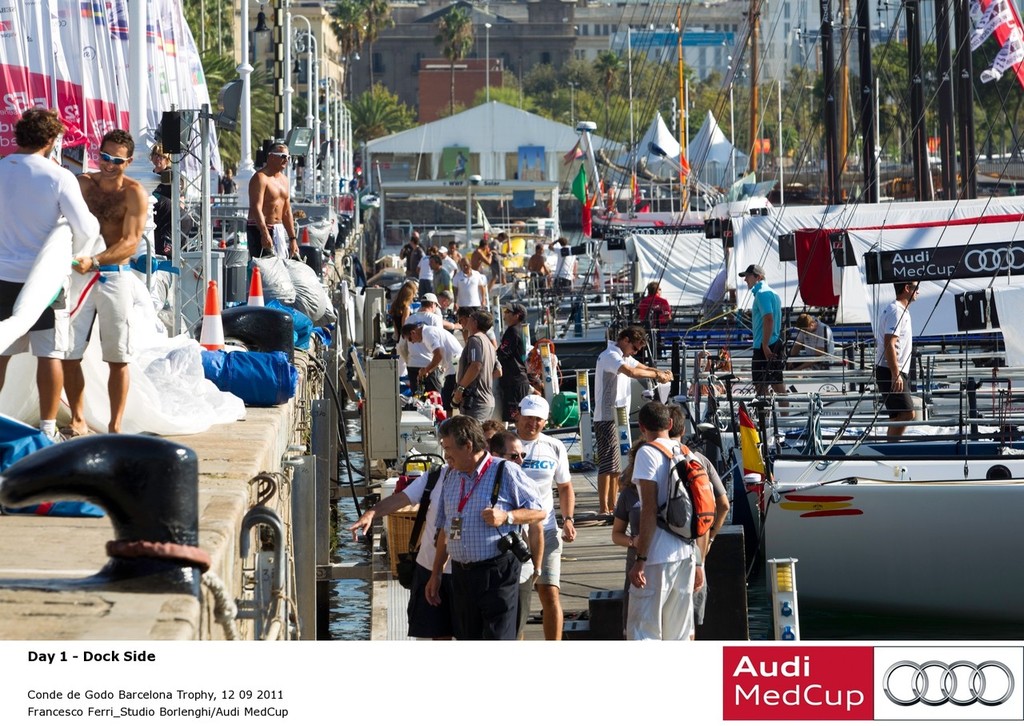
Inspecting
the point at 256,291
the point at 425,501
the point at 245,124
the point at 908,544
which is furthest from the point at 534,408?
the point at 245,124

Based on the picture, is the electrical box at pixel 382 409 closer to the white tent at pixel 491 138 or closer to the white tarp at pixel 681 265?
the white tarp at pixel 681 265

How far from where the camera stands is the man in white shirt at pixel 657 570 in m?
8.70

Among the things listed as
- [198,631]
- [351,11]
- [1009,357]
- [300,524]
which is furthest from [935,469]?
[351,11]

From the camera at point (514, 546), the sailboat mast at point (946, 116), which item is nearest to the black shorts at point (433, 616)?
the camera at point (514, 546)

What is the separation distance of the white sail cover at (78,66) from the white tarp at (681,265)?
960 cm

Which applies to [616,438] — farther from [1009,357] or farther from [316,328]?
[316,328]

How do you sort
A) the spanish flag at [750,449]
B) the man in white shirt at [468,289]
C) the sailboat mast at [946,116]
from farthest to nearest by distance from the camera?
the man in white shirt at [468,289] < the sailboat mast at [946,116] < the spanish flag at [750,449]

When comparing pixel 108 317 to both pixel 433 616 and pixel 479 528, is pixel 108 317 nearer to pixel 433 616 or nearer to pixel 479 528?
pixel 479 528

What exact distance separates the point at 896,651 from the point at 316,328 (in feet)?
42.2

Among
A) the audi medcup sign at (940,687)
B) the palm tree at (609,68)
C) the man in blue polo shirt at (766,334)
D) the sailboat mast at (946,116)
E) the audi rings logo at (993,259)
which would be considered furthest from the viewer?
the palm tree at (609,68)

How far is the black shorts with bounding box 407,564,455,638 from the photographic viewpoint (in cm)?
860

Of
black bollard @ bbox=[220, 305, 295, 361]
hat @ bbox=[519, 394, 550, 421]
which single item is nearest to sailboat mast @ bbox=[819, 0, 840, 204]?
black bollard @ bbox=[220, 305, 295, 361]

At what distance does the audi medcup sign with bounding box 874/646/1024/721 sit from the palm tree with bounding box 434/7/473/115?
11606 cm

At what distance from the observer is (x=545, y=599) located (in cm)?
956
